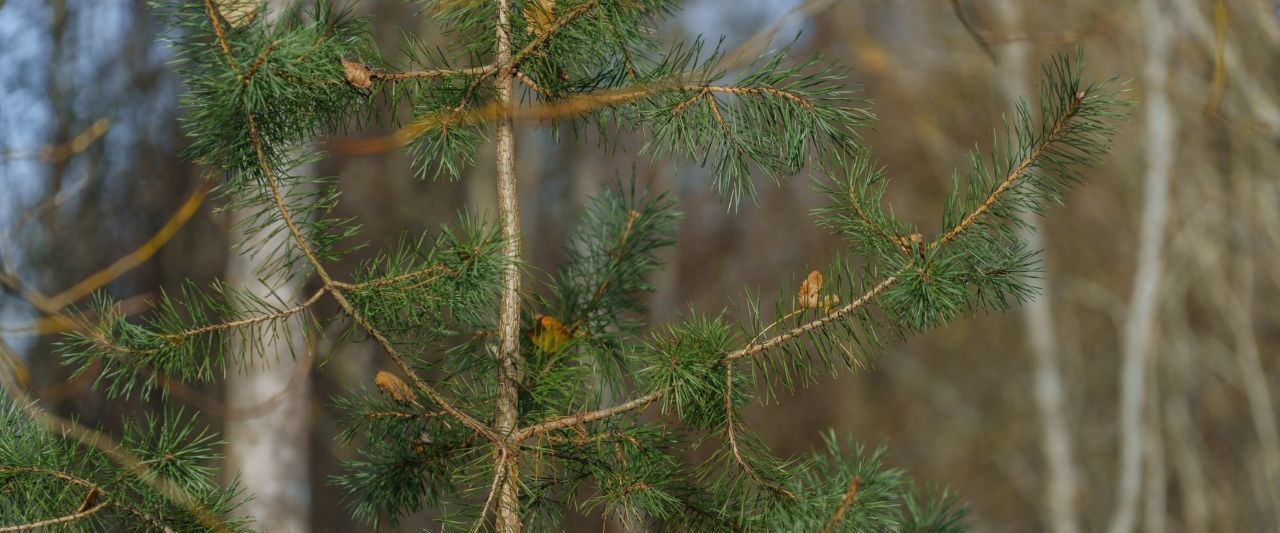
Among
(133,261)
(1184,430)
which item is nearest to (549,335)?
(133,261)

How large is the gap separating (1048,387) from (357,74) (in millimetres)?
7000

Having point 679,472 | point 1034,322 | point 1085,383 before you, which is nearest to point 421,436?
point 679,472

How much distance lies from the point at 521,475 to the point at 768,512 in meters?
0.36

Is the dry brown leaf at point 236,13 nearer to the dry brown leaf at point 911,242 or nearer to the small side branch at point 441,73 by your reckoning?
the small side branch at point 441,73

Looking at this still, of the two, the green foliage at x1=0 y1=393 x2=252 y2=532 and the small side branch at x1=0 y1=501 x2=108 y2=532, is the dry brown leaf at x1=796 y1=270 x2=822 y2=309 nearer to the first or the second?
the green foliage at x1=0 y1=393 x2=252 y2=532

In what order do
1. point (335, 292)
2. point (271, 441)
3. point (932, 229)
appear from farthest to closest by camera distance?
point (932, 229) < point (271, 441) < point (335, 292)

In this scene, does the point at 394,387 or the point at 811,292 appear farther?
the point at 394,387

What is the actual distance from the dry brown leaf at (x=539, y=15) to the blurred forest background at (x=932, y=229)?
249 mm

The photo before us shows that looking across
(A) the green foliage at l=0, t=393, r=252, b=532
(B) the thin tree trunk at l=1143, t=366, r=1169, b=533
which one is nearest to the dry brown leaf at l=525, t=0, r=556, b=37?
(A) the green foliage at l=0, t=393, r=252, b=532

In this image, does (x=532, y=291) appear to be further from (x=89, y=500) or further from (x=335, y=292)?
(x=89, y=500)

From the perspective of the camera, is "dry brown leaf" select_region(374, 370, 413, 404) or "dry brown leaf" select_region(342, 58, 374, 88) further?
"dry brown leaf" select_region(374, 370, 413, 404)

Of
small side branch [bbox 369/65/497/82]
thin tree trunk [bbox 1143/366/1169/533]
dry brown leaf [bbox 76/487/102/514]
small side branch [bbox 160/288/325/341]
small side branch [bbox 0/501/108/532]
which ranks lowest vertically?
small side branch [bbox 0/501/108/532]

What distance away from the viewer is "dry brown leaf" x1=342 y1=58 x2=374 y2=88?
1.35 meters

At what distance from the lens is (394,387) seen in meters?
1.51
